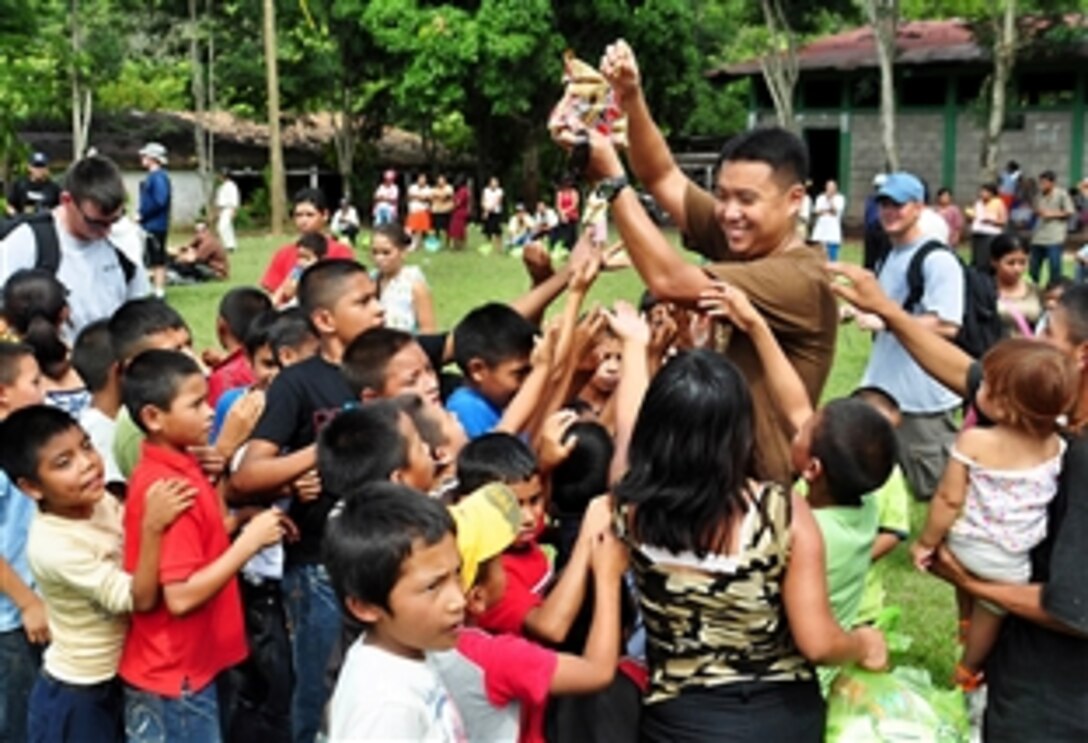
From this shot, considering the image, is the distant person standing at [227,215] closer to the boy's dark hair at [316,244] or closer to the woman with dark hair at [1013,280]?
the boy's dark hair at [316,244]

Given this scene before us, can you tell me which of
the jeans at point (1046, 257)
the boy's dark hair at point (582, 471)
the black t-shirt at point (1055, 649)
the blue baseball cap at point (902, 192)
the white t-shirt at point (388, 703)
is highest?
the blue baseball cap at point (902, 192)

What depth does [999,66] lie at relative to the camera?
24797mm

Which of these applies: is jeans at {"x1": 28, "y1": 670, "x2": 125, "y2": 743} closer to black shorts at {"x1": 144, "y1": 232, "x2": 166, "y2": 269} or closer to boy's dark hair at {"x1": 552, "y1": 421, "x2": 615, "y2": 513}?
boy's dark hair at {"x1": 552, "y1": 421, "x2": 615, "y2": 513}

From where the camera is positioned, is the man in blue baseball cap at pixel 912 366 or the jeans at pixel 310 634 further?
the man in blue baseball cap at pixel 912 366

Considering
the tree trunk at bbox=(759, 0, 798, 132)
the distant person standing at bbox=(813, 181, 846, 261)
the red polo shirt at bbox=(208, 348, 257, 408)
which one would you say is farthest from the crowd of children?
the tree trunk at bbox=(759, 0, 798, 132)

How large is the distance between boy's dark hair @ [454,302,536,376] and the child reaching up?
1.38 meters

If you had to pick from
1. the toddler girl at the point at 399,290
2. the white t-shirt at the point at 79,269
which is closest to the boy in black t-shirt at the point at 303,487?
the white t-shirt at the point at 79,269

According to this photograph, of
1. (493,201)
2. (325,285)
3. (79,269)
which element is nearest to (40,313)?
(79,269)

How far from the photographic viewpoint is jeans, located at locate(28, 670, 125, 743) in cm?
318

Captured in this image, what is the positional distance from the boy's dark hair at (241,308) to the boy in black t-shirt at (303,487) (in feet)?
4.72

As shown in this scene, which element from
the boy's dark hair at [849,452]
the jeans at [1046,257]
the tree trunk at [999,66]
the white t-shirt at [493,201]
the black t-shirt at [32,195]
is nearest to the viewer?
the boy's dark hair at [849,452]

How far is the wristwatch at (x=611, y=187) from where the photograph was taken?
3172 mm

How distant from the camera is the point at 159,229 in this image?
1477 cm

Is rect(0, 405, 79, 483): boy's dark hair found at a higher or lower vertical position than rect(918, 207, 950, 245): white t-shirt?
lower
